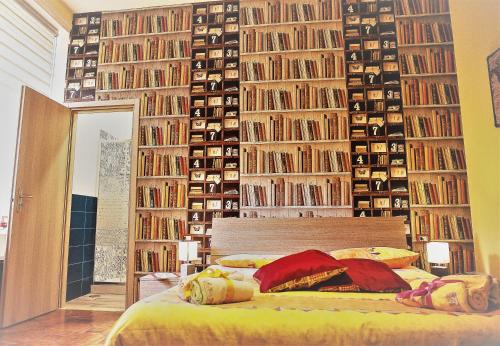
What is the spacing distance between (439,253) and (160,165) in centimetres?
292

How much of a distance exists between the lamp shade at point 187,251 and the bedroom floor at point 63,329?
0.88 meters

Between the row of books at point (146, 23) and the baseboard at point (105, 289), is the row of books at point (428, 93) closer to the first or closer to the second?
the row of books at point (146, 23)

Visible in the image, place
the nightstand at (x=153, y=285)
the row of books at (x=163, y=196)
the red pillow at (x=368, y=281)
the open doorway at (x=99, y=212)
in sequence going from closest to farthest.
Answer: the red pillow at (x=368, y=281) < the nightstand at (x=153, y=285) < the row of books at (x=163, y=196) < the open doorway at (x=99, y=212)

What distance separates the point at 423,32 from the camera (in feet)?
12.4

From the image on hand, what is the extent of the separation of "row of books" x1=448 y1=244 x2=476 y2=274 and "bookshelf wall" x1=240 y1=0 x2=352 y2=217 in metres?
1.05

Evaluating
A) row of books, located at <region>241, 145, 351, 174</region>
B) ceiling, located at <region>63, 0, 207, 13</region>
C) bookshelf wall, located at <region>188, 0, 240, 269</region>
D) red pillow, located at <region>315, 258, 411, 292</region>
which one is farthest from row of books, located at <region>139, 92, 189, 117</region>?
red pillow, located at <region>315, 258, 411, 292</region>

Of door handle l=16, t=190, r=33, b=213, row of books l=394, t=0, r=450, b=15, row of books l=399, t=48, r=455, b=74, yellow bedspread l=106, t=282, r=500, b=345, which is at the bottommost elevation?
yellow bedspread l=106, t=282, r=500, b=345

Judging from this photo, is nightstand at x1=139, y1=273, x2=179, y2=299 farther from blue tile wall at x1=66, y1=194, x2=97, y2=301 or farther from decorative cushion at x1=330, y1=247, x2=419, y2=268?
blue tile wall at x1=66, y1=194, x2=97, y2=301

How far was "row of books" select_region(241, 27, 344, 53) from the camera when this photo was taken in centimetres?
389

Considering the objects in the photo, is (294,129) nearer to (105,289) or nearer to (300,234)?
(300,234)

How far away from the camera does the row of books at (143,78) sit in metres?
4.07

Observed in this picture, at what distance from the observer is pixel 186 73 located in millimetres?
4066

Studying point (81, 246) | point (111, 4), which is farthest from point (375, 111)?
point (81, 246)

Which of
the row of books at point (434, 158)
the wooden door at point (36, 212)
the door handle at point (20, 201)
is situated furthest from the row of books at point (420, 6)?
the door handle at point (20, 201)
